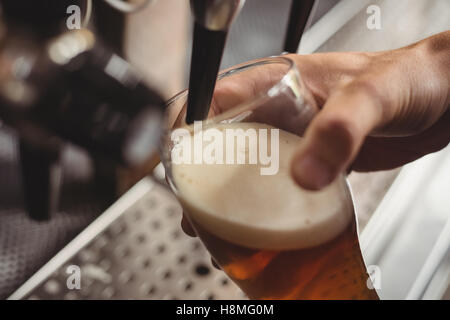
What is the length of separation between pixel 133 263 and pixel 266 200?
0.28m

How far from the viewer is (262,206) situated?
0.33 meters

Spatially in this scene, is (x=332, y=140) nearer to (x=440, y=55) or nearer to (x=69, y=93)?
(x=69, y=93)

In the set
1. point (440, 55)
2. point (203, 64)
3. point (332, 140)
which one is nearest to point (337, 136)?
point (332, 140)

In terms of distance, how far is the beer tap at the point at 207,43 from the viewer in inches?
9.7

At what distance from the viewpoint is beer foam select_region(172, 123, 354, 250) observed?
333 mm

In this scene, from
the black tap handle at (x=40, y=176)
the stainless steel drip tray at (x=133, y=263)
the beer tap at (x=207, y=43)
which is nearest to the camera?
the beer tap at (x=207, y=43)

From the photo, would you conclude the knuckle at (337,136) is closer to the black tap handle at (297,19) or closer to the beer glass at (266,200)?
the beer glass at (266,200)

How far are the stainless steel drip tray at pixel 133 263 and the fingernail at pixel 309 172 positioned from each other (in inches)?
10.7

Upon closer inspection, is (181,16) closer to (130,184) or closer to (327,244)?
(130,184)

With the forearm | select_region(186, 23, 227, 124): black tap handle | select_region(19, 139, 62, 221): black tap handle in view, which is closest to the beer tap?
select_region(186, 23, 227, 124): black tap handle

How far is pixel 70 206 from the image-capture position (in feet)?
2.15

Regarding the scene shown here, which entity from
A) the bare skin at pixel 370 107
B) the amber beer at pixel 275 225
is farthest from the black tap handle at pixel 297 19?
the amber beer at pixel 275 225
